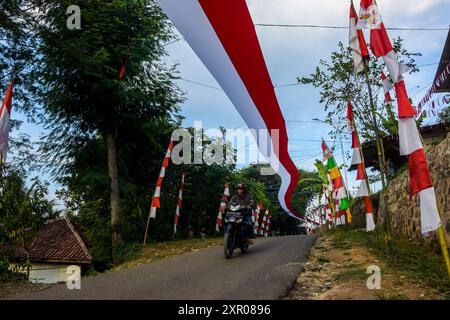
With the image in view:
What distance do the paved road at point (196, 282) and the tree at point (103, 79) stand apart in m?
8.03

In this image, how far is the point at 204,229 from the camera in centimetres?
2806

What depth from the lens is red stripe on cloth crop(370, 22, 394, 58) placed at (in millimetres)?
5363

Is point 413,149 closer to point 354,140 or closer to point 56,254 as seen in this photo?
point 354,140

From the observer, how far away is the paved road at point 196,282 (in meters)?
5.05

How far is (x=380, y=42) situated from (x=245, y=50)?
78.5 inches

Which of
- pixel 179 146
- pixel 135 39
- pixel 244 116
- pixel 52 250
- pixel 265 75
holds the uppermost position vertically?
pixel 135 39

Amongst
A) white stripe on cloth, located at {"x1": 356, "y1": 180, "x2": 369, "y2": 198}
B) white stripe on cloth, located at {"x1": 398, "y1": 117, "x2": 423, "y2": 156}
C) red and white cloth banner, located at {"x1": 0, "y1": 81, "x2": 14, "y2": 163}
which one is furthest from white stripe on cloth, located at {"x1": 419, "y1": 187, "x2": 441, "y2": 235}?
red and white cloth banner, located at {"x1": 0, "y1": 81, "x2": 14, "y2": 163}

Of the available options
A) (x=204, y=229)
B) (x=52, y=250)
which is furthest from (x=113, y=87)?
(x=204, y=229)

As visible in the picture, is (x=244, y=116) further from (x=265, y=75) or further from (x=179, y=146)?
(x=179, y=146)

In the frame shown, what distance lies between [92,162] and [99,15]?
6.28 meters

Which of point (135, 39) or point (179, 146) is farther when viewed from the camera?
point (179, 146)

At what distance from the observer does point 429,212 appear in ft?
14.3
